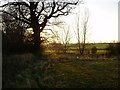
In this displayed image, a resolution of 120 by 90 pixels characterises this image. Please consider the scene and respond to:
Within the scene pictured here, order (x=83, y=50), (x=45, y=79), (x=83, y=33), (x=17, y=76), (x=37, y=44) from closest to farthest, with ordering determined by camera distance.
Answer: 1. (x=17, y=76)
2. (x=45, y=79)
3. (x=37, y=44)
4. (x=83, y=50)
5. (x=83, y=33)

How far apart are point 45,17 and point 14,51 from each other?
685 cm

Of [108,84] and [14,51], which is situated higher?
[14,51]

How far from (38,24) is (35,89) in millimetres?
10499

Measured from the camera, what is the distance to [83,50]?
2655 cm

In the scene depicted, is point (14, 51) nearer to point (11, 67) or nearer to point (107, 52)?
point (11, 67)

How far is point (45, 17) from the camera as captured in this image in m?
14.3

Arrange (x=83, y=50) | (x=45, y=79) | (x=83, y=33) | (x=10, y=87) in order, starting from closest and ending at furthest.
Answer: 1. (x=10, y=87)
2. (x=45, y=79)
3. (x=83, y=50)
4. (x=83, y=33)

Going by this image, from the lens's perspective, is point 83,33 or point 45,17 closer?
point 45,17

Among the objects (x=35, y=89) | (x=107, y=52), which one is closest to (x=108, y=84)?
(x=35, y=89)

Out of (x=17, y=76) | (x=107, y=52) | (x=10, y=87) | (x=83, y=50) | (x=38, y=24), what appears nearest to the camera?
(x=10, y=87)

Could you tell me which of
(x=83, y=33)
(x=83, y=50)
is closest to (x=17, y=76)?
(x=83, y=50)

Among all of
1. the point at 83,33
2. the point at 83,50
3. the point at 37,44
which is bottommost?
the point at 83,50

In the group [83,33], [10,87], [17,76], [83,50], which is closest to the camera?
[10,87]

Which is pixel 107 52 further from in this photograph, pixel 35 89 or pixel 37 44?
pixel 35 89
